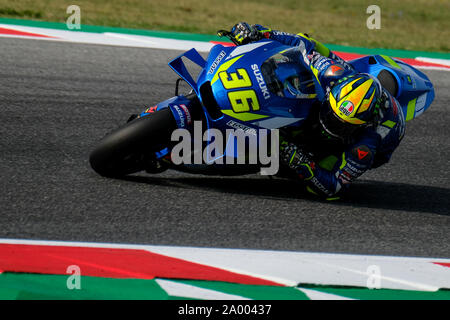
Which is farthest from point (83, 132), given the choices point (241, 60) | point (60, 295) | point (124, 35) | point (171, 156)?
point (124, 35)

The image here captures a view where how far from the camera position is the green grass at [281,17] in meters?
10.5

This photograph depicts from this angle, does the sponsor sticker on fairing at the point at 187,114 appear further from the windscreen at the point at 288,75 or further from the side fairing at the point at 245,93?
the windscreen at the point at 288,75

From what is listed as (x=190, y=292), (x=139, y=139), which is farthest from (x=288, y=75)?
(x=190, y=292)

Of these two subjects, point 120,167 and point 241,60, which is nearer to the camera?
point 241,60

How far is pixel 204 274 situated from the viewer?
405 cm

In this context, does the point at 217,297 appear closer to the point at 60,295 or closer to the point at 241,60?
the point at 60,295

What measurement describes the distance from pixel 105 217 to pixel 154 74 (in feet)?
11.9

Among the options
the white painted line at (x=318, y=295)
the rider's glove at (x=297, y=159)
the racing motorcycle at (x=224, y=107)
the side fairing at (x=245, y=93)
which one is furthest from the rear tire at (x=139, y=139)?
the white painted line at (x=318, y=295)

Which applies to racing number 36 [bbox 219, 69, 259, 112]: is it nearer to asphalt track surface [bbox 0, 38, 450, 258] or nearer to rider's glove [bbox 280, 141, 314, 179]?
rider's glove [bbox 280, 141, 314, 179]

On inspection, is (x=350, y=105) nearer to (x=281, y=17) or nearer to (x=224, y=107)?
(x=224, y=107)

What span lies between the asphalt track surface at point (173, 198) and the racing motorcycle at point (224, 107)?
0.29 meters

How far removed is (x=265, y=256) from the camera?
429 cm

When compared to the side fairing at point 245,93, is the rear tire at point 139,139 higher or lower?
lower

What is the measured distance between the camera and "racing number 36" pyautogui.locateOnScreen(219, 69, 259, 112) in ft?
14.5
